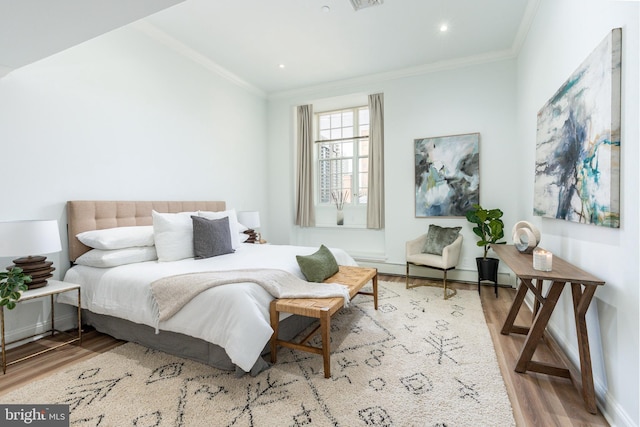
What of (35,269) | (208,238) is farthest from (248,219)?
(35,269)

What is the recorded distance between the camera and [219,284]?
2.01m

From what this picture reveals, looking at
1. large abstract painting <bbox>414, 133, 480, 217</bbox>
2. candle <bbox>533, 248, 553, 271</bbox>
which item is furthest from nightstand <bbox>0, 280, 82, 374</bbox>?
large abstract painting <bbox>414, 133, 480, 217</bbox>

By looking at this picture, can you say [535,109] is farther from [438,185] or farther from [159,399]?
[159,399]

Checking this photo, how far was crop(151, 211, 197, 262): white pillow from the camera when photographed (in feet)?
9.07

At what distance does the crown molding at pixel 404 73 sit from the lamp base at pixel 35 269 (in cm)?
414

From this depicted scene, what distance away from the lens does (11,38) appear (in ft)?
5.92

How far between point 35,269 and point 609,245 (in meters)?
3.78

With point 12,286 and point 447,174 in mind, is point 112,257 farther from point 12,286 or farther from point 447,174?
point 447,174

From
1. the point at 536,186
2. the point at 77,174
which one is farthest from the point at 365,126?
the point at 77,174

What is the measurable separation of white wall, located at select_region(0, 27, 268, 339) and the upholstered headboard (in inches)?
4.3

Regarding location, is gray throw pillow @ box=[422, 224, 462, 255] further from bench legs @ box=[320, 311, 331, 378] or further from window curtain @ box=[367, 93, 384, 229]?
bench legs @ box=[320, 311, 331, 378]

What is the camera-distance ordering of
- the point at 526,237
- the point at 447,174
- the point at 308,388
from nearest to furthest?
the point at 308,388 < the point at 526,237 < the point at 447,174

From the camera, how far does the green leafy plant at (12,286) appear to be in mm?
1904

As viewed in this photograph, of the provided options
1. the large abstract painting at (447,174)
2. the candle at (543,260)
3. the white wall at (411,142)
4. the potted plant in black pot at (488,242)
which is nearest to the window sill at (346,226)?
the white wall at (411,142)
